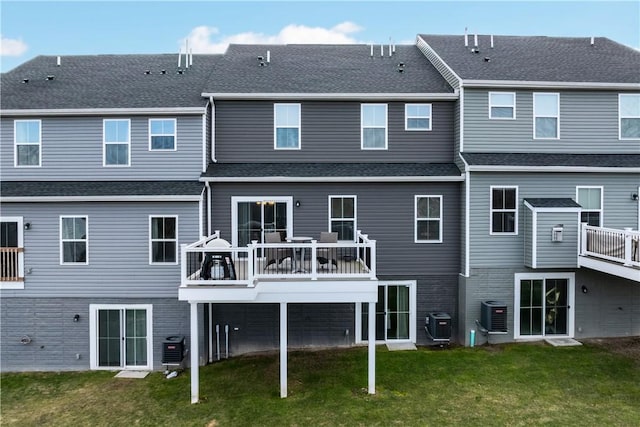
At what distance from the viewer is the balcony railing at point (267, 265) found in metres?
8.36

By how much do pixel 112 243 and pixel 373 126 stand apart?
324 inches

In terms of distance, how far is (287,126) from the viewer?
1178 cm

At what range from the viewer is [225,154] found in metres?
11.7

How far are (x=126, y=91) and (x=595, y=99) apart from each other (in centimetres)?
1420

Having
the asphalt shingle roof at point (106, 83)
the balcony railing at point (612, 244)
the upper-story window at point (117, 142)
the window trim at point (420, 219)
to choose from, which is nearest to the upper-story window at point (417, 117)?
the window trim at point (420, 219)

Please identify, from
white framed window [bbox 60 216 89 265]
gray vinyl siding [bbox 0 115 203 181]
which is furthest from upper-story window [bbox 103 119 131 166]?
white framed window [bbox 60 216 89 265]

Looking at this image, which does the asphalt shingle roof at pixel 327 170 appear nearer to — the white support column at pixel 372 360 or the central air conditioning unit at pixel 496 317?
the central air conditioning unit at pixel 496 317

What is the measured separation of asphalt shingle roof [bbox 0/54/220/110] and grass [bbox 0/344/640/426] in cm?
752

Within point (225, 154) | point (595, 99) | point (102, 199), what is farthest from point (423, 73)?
point (102, 199)

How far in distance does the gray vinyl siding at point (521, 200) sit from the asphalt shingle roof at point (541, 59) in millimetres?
2916

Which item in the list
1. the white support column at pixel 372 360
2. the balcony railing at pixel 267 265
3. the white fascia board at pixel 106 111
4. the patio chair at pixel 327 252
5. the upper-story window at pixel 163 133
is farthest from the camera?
the upper-story window at pixel 163 133

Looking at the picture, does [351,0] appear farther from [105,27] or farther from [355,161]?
[105,27]

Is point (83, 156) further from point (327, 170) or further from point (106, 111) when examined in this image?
point (327, 170)

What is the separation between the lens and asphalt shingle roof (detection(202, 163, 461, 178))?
11078 millimetres
